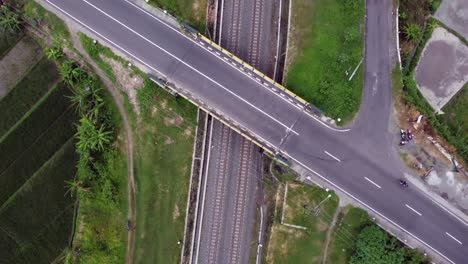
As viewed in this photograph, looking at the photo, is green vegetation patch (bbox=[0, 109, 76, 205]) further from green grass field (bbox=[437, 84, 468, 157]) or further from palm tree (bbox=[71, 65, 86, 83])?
green grass field (bbox=[437, 84, 468, 157])

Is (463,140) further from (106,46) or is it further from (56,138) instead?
(56,138)

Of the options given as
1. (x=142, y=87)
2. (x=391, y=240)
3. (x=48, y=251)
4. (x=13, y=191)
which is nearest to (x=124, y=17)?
(x=142, y=87)

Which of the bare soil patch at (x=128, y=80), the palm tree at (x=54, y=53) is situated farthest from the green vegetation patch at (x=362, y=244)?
the palm tree at (x=54, y=53)

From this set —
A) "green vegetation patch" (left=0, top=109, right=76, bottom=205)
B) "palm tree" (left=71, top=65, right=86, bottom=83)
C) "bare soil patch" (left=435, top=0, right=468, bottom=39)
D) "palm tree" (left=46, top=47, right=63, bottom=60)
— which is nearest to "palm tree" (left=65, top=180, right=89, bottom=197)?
"green vegetation patch" (left=0, top=109, right=76, bottom=205)

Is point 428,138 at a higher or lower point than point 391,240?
higher

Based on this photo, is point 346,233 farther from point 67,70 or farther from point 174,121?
point 67,70

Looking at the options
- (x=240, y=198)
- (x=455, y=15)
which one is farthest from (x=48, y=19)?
(x=455, y=15)
